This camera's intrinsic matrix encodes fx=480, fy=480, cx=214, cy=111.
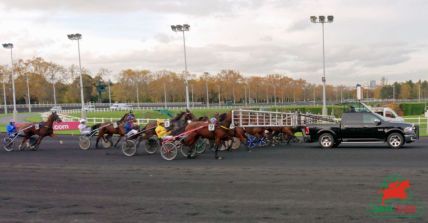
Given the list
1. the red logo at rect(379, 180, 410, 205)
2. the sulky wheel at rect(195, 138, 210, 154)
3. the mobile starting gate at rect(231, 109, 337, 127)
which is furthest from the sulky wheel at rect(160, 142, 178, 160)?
the red logo at rect(379, 180, 410, 205)

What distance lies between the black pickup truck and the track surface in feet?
7.01

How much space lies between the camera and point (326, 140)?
2077 centimetres

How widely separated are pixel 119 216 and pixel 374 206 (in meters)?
4.49

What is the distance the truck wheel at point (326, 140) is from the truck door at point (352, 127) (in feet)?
1.71

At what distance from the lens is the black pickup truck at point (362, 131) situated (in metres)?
19.9

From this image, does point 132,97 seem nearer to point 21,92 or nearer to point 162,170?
point 21,92

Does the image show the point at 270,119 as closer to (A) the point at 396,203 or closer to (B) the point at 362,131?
(B) the point at 362,131

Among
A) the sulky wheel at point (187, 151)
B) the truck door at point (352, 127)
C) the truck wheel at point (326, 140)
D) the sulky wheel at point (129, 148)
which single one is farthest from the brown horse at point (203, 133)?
the truck door at point (352, 127)

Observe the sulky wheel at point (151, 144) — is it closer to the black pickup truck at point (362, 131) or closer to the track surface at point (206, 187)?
the track surface at point (206, 187)

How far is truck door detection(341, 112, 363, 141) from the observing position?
67.2ft

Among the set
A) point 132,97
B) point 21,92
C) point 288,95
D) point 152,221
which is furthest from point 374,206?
point 288,95

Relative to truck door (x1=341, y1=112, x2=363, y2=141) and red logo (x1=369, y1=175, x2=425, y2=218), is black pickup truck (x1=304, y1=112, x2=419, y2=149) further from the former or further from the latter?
red logo (x1=369, y1=175, x2=425, y2=218)

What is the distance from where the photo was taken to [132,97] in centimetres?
12862

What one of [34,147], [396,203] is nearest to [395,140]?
[396,203]
